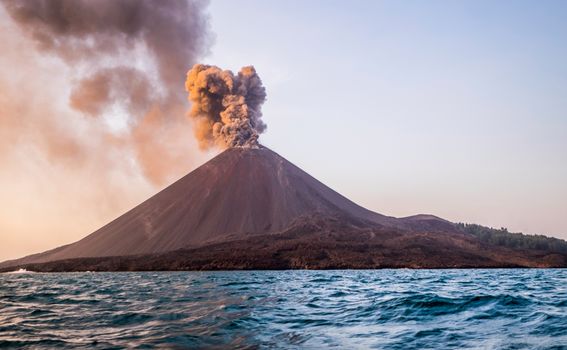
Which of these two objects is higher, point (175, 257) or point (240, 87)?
point (240, 87)

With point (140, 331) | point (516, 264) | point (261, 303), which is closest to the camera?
point (140, 331)

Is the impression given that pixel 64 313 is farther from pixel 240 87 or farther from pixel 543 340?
pixel 240 87

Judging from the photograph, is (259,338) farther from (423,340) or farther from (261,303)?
(261,303)

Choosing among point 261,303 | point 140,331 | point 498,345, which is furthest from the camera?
point 261,303

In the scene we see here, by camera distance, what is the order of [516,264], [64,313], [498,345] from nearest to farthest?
[498,345]
[64,313]
[516,264]

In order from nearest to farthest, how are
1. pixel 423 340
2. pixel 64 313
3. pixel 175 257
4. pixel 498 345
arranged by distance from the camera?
pixel 498 345 → pixel 423 340 → pixel 64 313 → pixel 175 257

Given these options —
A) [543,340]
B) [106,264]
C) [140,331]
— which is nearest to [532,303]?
[543,340]

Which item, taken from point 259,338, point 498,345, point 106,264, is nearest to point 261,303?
point 259,338

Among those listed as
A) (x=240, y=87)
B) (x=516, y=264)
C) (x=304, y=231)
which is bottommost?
(x=516, y=264)

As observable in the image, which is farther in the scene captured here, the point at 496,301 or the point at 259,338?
the point at 496,301
